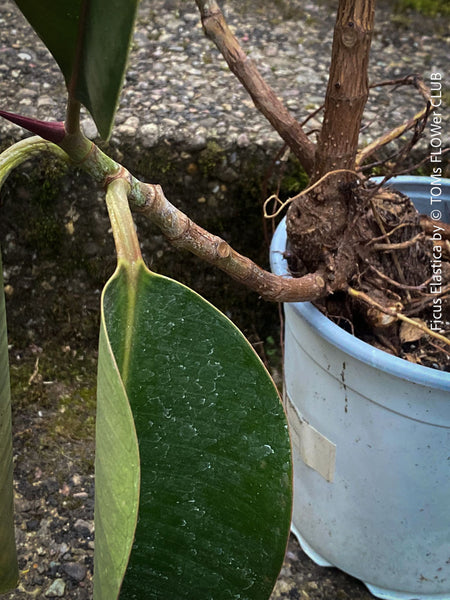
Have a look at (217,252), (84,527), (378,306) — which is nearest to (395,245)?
(378,306)

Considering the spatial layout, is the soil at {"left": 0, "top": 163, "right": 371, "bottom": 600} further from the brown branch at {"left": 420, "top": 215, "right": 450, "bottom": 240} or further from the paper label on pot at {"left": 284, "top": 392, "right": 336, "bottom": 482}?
the brown branch at {"left": 420, "top": 215, "right": 450, "bottom": 240}

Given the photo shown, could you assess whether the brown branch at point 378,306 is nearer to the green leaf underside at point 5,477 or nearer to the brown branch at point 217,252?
the brown branch at point 217,252

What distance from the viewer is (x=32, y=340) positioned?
1.25 metres

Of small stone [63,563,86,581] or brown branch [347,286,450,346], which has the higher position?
brown branch [347,286,450,346]

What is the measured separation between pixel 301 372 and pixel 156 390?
0.44 meters

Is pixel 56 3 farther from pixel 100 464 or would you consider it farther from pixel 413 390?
pixel 413 390

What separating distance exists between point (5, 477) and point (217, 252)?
0.25m

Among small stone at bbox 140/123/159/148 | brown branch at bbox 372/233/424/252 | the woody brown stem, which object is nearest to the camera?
the woody brown stem

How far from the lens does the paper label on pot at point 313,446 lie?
0.89m

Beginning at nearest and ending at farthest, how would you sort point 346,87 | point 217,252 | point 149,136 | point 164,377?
point 164,377 < point 217,252 < point 346,87 < point 149,136

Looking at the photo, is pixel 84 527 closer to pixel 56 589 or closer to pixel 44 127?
pixel 56 589

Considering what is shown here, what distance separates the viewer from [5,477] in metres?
0.49

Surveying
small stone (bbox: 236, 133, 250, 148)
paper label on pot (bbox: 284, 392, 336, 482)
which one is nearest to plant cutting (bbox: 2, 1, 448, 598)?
paper label on pot (bbox: 284, 392, 336, 482)

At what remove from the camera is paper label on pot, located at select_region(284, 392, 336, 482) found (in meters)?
0.89
